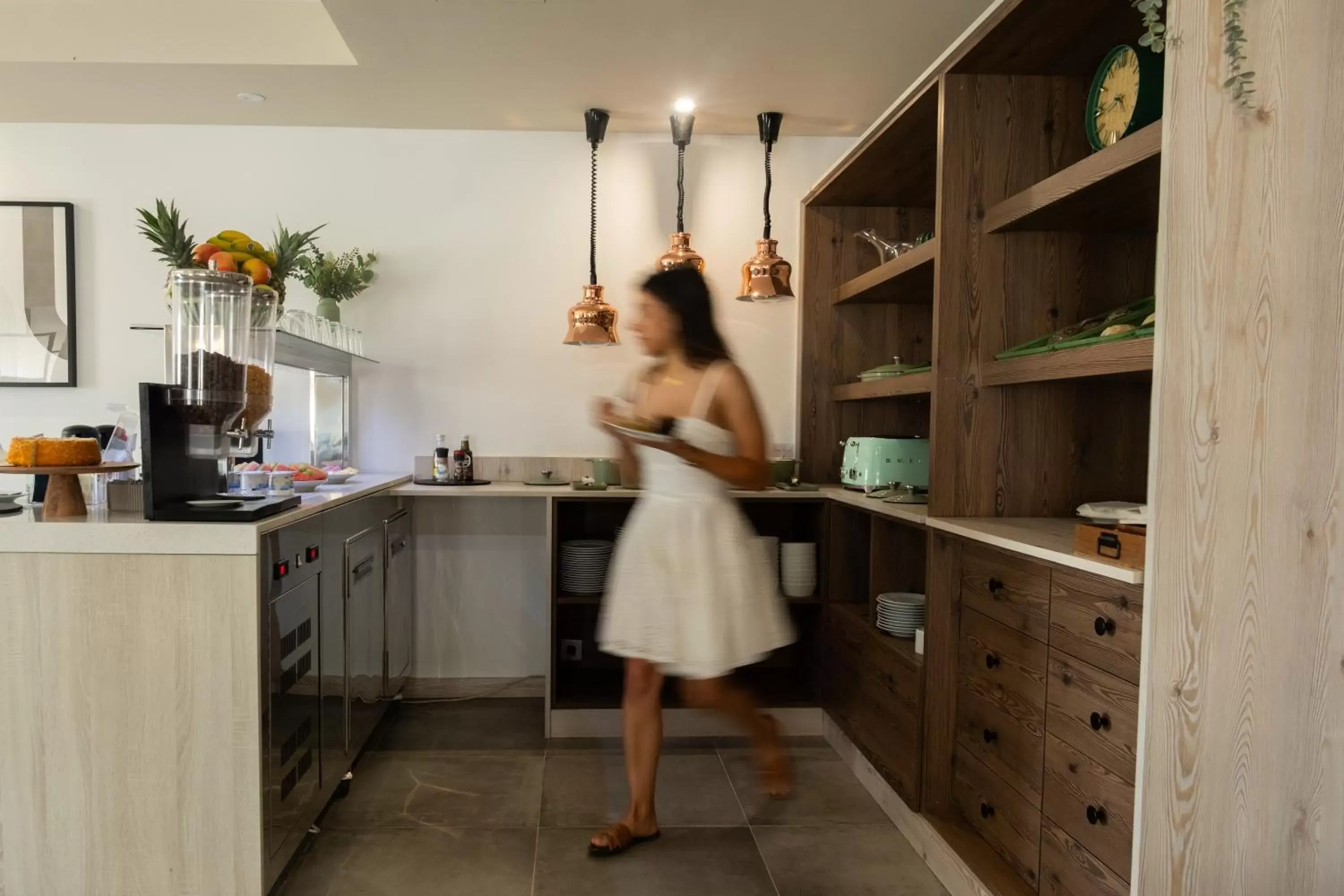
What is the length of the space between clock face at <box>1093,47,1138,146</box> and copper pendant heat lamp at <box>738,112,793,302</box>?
151 centimetres

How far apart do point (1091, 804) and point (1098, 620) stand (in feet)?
1.23

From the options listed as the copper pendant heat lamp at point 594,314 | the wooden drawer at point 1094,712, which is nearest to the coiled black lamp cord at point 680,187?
the copper pendant heat lamp at point 594,314

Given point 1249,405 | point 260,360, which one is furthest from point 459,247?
point 1249,405

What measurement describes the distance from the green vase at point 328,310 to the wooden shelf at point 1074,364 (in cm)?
261

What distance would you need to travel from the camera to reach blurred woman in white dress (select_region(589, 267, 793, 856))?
2113 millimetres

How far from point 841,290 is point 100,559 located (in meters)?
2.75

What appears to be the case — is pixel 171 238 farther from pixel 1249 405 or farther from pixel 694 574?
pixel 1249 405

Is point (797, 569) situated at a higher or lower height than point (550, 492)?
lower

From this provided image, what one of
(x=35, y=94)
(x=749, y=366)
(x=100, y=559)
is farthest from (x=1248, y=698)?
(x=35, y=94)

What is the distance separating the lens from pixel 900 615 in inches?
104

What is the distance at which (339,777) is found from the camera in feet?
8.05

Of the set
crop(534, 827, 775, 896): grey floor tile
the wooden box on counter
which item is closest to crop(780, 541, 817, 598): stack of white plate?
crop(534, 827, 775, 896): grey floor tile

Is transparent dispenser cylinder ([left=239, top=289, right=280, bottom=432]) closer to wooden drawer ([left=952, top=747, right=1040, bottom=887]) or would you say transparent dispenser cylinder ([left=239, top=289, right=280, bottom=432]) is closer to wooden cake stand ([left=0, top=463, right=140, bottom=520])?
wooden cake stand ([left=0, top=463, right=140, bottom=520])

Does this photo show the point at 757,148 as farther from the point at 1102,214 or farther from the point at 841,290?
the point at 1102,214
